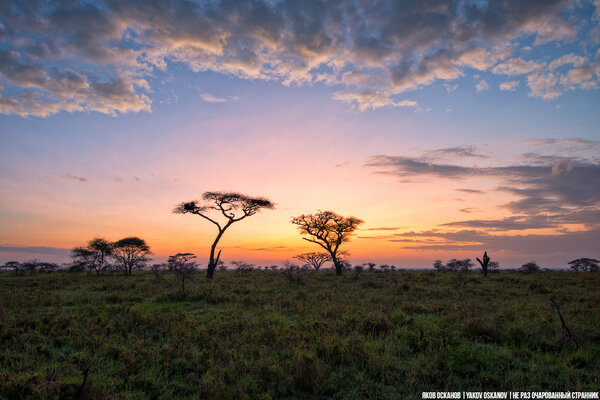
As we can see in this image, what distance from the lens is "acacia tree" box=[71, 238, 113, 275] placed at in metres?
40.0

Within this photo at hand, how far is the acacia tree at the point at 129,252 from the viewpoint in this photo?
40469 millimetres

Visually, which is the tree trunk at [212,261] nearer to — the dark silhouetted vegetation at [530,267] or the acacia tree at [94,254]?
the acacia tree at [94,254]

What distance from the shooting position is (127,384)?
18.0ft

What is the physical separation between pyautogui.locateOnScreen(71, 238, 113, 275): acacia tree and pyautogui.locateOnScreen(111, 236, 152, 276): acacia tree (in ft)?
3.48

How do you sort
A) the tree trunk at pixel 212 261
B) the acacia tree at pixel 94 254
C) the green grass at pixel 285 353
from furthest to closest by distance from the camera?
the acacia tree at pixel 94 254, the tree trunk at pixel 212 261, the green grass at pixel 285 353

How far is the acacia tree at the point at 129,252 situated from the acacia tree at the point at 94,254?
3.48 ft

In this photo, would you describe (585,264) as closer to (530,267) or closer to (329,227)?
(530,267)

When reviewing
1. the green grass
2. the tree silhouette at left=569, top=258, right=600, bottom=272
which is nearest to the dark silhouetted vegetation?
the tree silhouette at left=569, top=258, right=600, bottom=272

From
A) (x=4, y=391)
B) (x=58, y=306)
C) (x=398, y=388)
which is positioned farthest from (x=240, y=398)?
(x=58, y=306)

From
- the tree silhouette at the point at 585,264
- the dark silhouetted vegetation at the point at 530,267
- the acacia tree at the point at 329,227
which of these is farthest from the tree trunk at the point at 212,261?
the tree silhouette at the point at 585,264

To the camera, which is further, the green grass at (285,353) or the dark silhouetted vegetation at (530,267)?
the dark silhouetted vegetation at (530,267)

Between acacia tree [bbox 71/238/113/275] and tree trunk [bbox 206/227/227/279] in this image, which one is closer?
tree trunk [bbox 206/227/227/279]

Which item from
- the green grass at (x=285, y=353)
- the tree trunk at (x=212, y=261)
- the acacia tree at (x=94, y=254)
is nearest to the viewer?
the green grass at (x=285, y=353)

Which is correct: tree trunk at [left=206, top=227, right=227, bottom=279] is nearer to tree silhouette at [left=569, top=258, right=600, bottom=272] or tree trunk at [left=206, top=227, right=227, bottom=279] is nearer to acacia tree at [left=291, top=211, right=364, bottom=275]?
acacia tree at [left=291, top=211, right=364, bottom=275]
